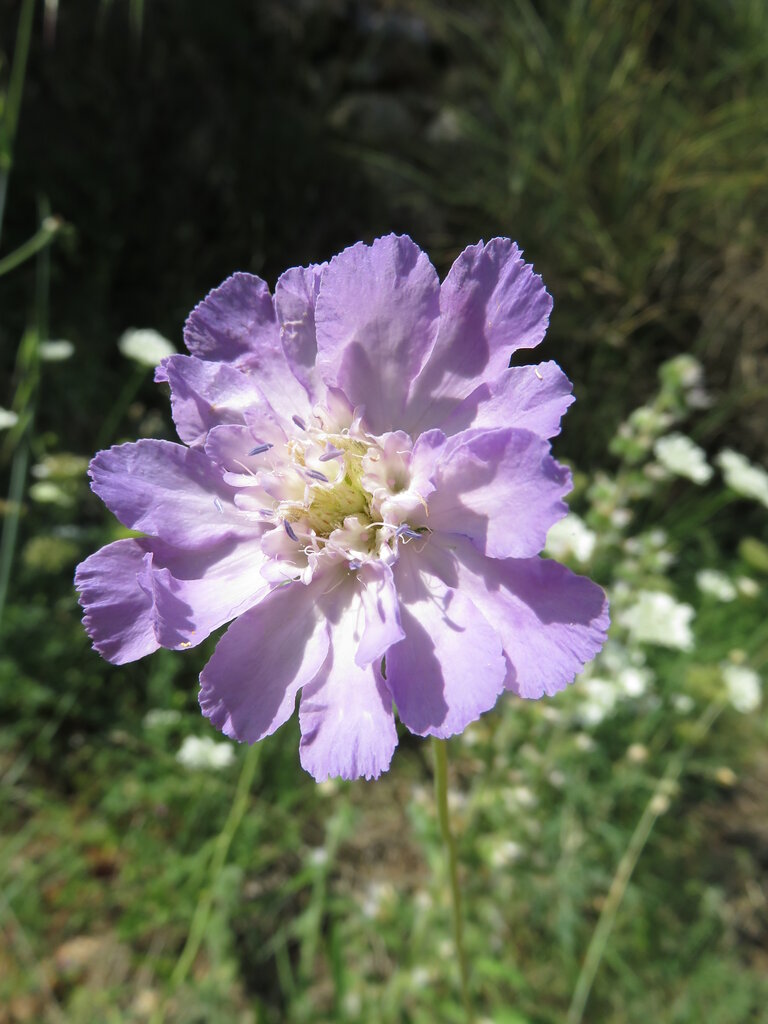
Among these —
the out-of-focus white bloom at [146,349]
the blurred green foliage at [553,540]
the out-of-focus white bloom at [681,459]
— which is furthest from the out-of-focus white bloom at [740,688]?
the out-of-focus white bloom at [146,349]

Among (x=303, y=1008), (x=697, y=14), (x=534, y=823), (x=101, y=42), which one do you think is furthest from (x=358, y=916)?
(x=697, y=14)

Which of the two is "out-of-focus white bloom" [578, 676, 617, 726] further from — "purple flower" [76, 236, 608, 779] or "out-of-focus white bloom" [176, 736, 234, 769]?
"purple flower" [76, 236, 608, 779]

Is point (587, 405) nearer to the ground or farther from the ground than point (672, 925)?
farther from the ground

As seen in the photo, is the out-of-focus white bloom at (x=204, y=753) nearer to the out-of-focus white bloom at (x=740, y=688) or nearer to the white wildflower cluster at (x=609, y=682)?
the white wildflower cluster at (x=609, y=682)

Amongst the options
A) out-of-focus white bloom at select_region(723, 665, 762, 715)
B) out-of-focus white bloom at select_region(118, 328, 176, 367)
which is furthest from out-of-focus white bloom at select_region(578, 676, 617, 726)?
out-of-focus white bloom at select_region(118, 328, 176, 367)

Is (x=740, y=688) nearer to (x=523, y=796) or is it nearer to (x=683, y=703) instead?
(x=683, y=703)

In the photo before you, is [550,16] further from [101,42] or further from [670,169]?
[101,42]
